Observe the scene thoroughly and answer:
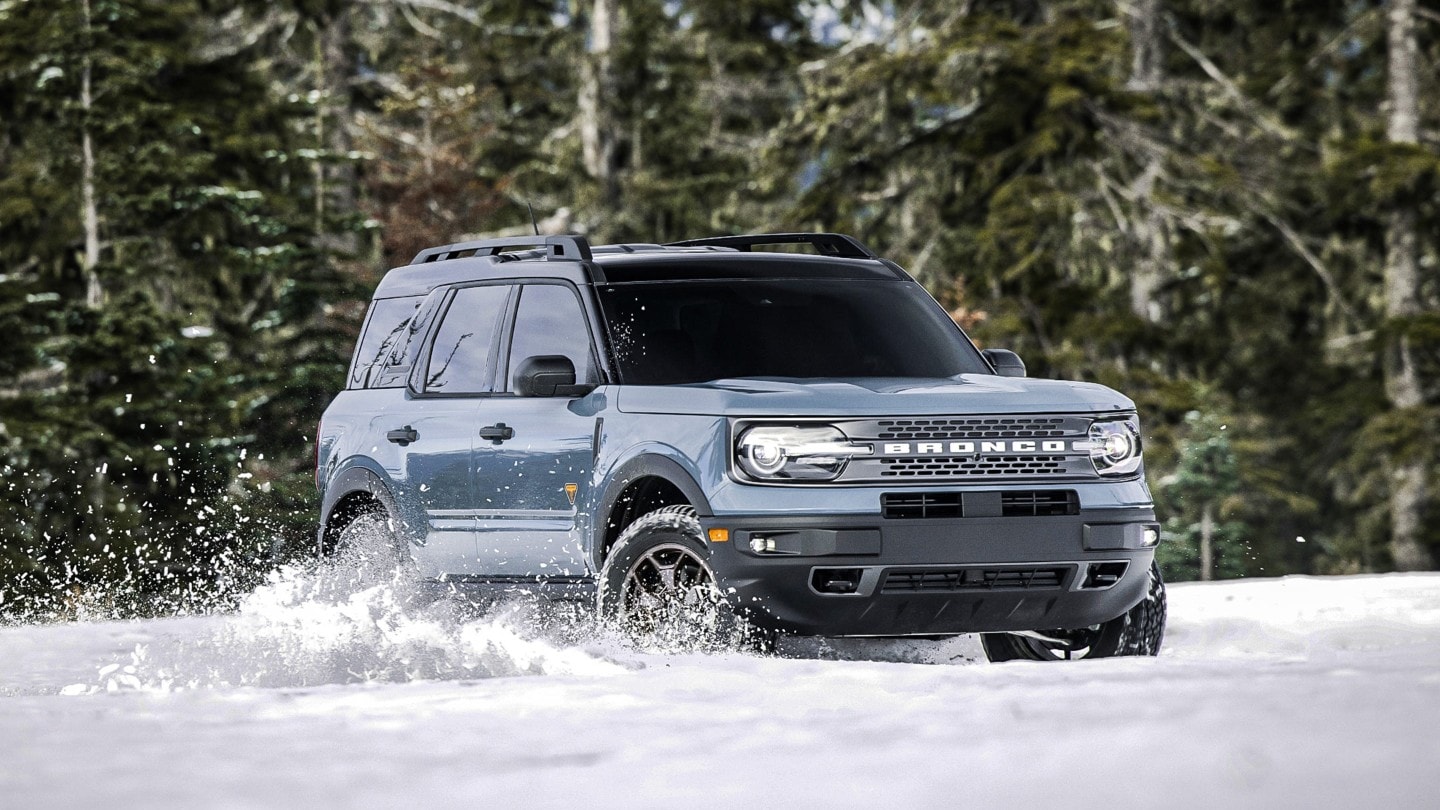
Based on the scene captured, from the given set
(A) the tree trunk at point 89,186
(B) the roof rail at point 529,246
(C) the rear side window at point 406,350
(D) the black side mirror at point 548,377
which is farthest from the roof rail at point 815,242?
(A) the tree trunk at point 89,186

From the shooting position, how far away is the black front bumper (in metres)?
7.32

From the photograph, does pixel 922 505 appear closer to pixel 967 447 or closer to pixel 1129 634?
pixel 967 447

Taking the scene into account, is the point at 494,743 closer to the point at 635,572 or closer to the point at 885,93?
the point at 635,572

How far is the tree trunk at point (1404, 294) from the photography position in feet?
83.8

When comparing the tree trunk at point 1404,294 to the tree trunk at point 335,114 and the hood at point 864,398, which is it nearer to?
the tree trunk at point 335,114

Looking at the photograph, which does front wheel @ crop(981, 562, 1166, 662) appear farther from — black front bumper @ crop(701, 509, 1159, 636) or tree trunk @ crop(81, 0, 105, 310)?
tree trunk @ crop(81, 0, 105, 310)

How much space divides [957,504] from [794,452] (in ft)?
2.07

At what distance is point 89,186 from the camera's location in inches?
1003

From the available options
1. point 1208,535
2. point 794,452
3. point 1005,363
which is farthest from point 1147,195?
point 794,452

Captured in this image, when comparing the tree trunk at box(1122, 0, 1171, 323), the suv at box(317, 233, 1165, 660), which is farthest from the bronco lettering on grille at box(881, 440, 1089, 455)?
the tree trunk at box(1122, 0, 1171, 323)

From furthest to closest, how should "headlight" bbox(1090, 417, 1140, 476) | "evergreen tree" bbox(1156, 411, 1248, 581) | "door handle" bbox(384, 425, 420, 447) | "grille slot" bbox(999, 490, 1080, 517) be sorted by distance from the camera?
"evergreen tree" bbox(1156, 411, 1248, 581) → "door handle" bbox(384, 425, 420, 447) → "headlight" bbox(1090, 417, 1140, 476) → "grille slot" bbox(999, 490, 1080, 517)

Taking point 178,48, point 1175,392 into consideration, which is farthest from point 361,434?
point 178,48

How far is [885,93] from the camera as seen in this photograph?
89.1 feet

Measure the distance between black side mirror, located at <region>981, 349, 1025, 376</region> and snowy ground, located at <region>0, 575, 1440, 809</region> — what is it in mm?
1746
